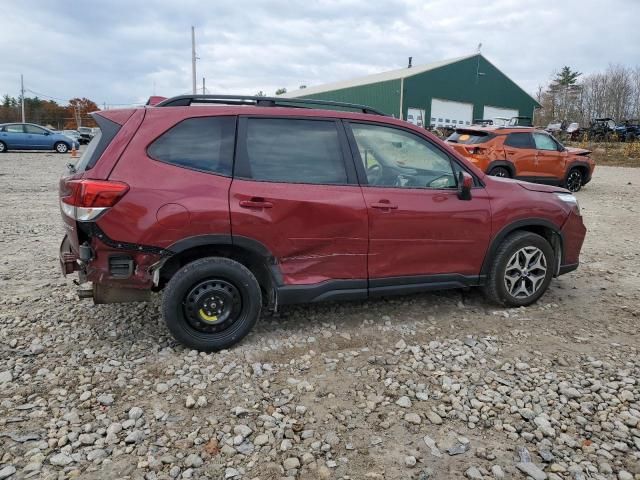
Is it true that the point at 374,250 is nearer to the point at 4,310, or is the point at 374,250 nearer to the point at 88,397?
the point at 88,397

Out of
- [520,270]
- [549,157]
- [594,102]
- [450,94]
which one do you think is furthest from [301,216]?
[594,102]

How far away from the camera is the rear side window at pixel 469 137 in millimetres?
11578

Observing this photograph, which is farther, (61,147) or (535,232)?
(61,147)

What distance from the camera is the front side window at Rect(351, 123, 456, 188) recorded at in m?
3.93

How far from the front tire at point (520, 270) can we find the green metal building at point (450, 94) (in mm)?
28920

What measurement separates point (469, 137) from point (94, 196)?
10.3 m

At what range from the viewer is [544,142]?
39.9ft

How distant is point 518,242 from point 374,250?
1.44 meters

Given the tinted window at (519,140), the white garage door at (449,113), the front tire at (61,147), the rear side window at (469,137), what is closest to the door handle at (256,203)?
the rear side window at (469,137)

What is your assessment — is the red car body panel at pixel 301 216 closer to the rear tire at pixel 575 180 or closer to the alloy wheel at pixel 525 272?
the alloy wheel at pixel 525 272

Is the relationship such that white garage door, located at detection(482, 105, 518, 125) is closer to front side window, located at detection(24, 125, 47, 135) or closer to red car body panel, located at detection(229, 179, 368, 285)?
front side window, located at detection(24, 125, 47, 135)

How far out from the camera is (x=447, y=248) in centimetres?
411

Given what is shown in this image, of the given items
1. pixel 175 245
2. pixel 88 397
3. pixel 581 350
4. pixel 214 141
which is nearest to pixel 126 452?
pixel 88 397

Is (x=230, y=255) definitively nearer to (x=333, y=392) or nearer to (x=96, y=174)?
(x=96, y=174)
